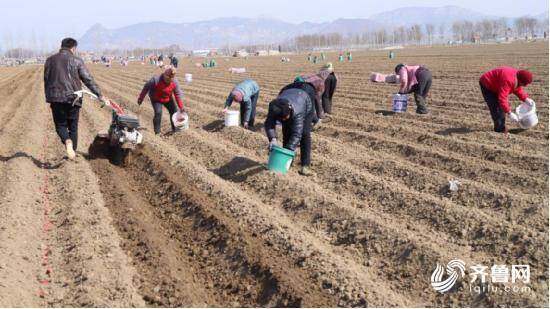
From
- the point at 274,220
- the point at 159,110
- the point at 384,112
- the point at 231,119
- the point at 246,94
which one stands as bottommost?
the point at 274,220

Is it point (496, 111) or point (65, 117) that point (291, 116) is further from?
point (496, 111)

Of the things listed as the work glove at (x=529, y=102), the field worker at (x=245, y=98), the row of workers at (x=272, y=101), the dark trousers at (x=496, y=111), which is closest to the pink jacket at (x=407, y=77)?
the row of workers at (x=272, y=101)

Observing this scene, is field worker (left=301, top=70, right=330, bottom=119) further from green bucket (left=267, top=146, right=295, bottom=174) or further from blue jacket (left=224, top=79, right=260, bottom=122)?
green bucket (left=267, top=146, right=295, bottom=174)

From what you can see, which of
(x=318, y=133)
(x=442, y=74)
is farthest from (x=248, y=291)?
(x=442, y=74)

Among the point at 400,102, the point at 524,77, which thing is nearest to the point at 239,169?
the point at 524,77

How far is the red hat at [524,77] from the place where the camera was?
8102 mm

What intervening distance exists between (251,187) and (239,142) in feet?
8.68

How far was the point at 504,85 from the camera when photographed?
8.31 metres

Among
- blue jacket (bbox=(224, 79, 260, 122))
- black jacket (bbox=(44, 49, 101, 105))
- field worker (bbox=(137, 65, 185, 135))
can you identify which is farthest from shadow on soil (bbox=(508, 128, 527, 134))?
black jacket (bbox=(44, 49, 101, 105))

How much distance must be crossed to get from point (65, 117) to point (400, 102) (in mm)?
6622

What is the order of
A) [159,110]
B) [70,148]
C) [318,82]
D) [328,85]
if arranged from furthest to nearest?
[328,85], [159,110], [318,82], [70,148]

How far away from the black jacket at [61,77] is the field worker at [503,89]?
6206 millimetres

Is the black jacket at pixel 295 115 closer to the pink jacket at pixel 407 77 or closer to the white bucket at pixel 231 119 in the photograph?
the white bucket at pixel 231 119

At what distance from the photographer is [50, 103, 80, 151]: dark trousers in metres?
7.74
